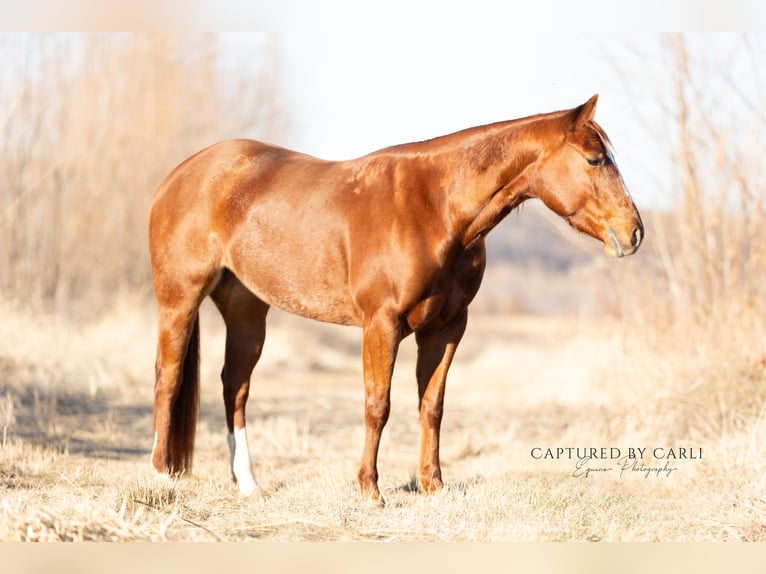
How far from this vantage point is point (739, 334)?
8133 mm

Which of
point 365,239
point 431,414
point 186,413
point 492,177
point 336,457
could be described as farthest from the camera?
point 336,457

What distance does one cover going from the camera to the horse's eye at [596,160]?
5043 mm

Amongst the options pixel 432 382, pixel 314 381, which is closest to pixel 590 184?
pixel 432 382

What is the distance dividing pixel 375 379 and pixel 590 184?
167 cm

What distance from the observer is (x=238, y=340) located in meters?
6.50

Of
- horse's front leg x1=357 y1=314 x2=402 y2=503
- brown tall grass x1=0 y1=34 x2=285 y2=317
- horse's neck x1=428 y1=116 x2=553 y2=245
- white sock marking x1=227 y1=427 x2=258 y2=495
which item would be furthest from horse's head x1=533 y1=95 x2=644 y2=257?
brown tall grass x1=0 y1=34 x2=285 y2=317

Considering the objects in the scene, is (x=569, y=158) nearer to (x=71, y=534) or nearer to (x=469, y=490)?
(x=469, y=490)

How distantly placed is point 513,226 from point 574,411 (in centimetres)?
4046

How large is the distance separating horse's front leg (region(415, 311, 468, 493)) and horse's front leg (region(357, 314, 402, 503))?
0.36 m

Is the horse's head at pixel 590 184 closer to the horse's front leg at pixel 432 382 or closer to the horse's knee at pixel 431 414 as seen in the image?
the horse's front leg at pixel 432 382

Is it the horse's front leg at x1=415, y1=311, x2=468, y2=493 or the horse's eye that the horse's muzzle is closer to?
the horse's eye

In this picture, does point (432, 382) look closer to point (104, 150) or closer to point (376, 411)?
point (376, 411)

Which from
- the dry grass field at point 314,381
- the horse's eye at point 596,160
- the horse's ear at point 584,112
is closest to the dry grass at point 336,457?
the dry grass field at point 314,381

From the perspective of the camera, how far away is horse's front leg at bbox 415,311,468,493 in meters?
5.65
